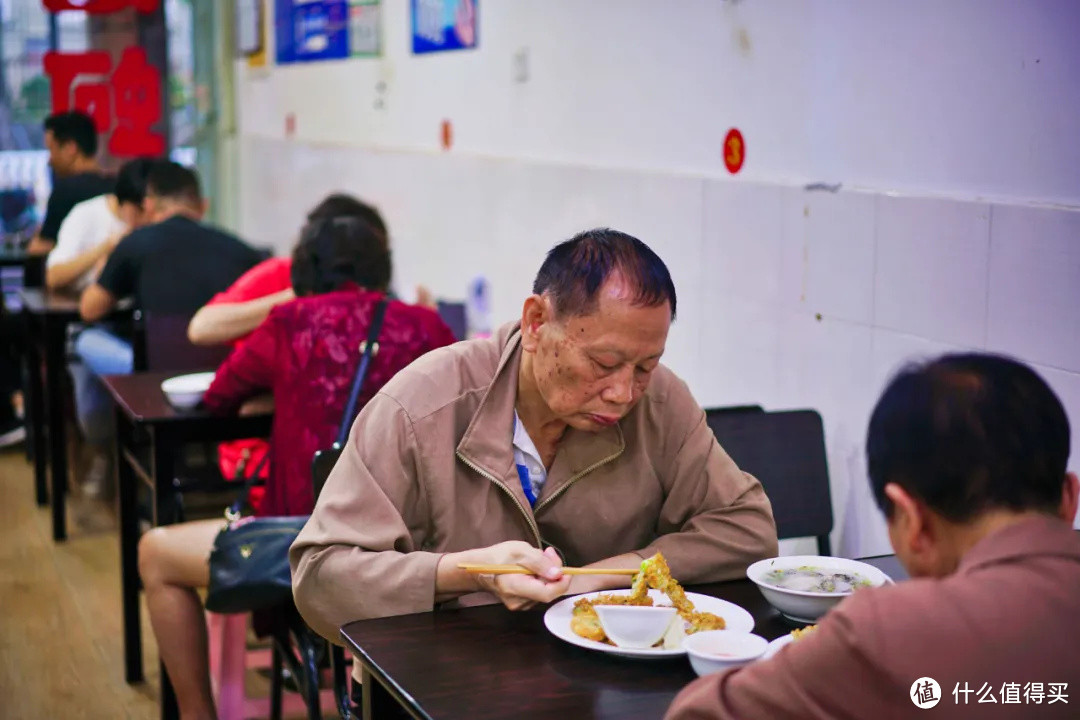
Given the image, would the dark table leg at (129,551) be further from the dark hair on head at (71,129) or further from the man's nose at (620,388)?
the dark hair on head at (71,129)

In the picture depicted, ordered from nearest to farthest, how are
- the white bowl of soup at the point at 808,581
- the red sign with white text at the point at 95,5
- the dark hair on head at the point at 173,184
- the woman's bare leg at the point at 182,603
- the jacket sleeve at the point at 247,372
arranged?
1. the white bowl of soup at the point at 808,581
2. the woman's bare leg at the point at 182,603
3. the jacket sleeve at the point at 247,372
4. the dark hair on head at the point at 173,184
5. the red sign with white text at the point at 95,5

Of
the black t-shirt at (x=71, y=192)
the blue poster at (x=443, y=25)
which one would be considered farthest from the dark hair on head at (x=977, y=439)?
the black t-shirt at (x=71, y=192)

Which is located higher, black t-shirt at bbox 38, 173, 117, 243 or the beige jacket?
black t-shirt at bbox 38, 173, 117, 243

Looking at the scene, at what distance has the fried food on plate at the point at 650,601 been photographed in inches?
64.7

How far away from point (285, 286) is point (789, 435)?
173cm

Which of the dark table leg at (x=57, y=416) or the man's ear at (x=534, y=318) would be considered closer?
the man's ear at (x=534, y=318)

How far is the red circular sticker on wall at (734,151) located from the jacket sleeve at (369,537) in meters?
1.64

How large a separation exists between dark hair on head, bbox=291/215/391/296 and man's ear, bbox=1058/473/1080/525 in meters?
2.22

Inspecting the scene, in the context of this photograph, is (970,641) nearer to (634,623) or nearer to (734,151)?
(634,623)

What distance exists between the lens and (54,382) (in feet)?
15.9

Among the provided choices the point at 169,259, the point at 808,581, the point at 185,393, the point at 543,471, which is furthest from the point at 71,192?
the point at 808,581

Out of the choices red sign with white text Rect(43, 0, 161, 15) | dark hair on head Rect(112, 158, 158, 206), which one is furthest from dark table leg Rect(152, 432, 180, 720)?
red sign with white text Rect(43, 0, 161, 15)

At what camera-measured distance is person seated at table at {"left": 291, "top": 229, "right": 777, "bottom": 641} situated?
70.1 inches

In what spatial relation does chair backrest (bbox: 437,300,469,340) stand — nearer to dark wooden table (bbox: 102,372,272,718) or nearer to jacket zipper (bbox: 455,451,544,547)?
dark wooden table (bbox: 102,372,272,718)
